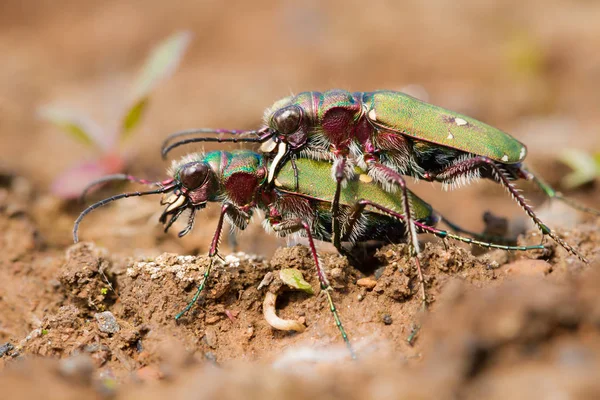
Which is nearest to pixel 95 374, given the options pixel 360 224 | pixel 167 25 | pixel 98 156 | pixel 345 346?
pixel 345 346

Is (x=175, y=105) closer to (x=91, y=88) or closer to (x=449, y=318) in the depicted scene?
(x=91, y=88)

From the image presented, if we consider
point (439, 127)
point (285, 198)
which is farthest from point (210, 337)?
point (439, 127)

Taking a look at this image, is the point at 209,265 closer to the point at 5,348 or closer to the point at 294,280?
the point at 294,280

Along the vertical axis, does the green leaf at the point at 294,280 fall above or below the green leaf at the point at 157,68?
below

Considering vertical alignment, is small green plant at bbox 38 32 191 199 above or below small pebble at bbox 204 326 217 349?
above

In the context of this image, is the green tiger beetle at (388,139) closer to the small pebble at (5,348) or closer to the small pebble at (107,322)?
the small pebble at (107,322)

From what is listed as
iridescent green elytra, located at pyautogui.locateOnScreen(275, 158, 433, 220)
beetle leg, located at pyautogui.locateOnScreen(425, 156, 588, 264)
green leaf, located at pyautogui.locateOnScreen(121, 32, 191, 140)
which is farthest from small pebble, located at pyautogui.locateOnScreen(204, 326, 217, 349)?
green leaf, located at pyautogui.locateOnScreen(121, 32, 191, 140)

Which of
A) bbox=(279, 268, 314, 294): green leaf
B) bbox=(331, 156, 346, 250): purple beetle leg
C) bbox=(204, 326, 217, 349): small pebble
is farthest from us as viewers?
bbox=(331, 156, 346, 250): purple beetle leg

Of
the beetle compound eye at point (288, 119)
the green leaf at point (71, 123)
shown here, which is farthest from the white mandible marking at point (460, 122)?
the green leaf at point (71, 123)

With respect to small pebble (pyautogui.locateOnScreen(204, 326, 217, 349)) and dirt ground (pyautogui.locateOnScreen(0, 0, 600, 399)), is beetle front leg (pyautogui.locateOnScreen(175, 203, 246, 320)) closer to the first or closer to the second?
dirt ground (pyautogui.locateOnScreen(0, 0, 600, 399))
